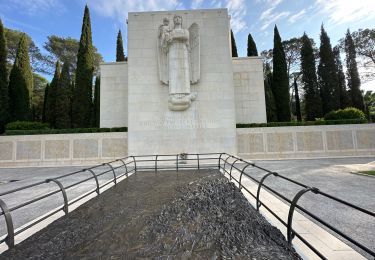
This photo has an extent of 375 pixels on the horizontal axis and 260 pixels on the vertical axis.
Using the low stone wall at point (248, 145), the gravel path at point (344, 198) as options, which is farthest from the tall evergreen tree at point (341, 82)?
the gravel path at point (344, 198)

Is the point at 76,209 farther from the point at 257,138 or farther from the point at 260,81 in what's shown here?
the point at 260,81

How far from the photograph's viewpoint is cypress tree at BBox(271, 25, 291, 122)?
831 inches

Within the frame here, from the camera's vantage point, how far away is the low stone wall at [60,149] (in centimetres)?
1438

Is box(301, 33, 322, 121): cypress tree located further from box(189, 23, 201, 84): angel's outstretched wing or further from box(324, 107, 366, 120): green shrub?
box(189, 23, 201, 84): angel's outstretched wing

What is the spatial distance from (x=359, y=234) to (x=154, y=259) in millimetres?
3273

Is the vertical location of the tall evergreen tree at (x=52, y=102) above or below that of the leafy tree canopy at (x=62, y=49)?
below

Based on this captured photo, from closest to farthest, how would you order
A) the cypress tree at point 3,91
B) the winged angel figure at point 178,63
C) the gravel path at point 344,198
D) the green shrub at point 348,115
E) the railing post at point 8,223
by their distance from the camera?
the railing post at point 8,223 → the gravel path at point 344,198 → the winged angel figure at point 178,63 → the green shrub at point 348,115 → the cypress tree at point 3,91

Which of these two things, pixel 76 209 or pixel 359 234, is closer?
pixel 359 234

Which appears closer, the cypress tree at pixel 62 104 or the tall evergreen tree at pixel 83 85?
the tall evergreen tree at pixel 83 85

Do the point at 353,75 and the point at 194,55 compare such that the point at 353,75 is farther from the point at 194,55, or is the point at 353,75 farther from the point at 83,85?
the point at 83,85

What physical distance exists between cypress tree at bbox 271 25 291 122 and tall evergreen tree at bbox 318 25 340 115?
Result: 20.0 feet

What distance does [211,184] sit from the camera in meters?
6.42

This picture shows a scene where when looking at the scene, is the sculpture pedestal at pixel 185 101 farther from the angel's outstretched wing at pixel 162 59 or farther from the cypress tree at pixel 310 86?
the cypress tree at pixel 310 86

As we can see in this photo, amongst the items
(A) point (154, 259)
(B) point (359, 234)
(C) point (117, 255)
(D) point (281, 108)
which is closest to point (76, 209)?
(C) point (117, 255)
